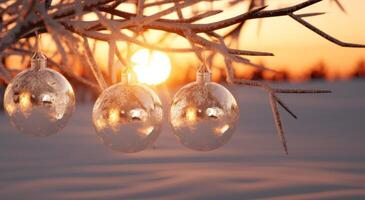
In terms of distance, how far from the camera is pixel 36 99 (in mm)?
2141

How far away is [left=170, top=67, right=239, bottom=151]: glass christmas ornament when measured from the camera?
2088mm

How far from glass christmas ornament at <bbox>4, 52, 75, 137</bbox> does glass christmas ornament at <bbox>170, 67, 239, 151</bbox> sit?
32cm

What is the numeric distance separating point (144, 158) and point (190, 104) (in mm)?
6676

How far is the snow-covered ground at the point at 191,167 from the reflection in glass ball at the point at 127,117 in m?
4.40

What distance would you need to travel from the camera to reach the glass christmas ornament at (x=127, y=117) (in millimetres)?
2020

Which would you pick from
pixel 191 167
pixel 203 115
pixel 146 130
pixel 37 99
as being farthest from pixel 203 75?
pixel 191 167

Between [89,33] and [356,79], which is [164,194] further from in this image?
[356,79]

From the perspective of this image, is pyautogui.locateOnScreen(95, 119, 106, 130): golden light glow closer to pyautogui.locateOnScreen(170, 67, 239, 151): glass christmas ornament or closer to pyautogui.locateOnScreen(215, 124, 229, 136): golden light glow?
pyautogui.locateOnScreen(170, 67, 239, 151): glass christmas ornament

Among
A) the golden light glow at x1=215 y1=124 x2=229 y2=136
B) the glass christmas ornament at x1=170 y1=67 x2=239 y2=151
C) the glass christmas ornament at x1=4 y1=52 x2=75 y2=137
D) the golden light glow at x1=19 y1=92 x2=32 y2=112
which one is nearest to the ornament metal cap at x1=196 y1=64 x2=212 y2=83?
the glass christmas ornament at x1=170 y1=67 x2=239 y2=151

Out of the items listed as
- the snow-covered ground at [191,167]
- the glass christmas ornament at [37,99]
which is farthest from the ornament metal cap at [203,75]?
the snow-covered ground at [191,167]

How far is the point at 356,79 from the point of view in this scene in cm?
2416

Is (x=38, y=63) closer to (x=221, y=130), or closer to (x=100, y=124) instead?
(x=100, y=124)

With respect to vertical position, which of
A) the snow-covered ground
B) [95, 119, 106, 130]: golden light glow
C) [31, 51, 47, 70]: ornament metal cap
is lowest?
[95, 119, 106, 130]: golden light glow

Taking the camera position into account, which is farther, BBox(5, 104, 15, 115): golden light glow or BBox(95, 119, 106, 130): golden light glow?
BBox(5, 104, 15, 115): golden light glow
